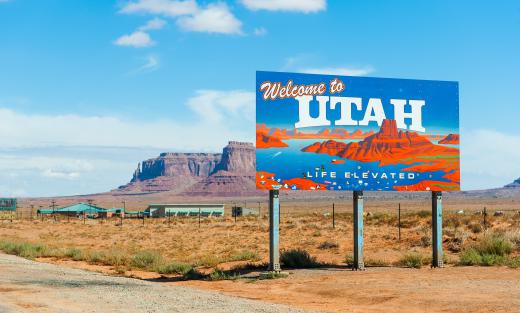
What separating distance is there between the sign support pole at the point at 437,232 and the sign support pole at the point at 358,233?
8.73 ft

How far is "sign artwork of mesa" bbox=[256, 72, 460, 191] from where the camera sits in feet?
69.4

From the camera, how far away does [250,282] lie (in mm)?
20391

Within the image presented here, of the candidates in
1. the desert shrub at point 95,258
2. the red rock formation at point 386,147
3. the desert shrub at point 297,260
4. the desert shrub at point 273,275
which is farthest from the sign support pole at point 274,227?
the desert shrub at point 95,258

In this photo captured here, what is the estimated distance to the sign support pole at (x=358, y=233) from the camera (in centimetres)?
2206

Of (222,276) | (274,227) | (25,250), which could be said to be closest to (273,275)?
(274,227)

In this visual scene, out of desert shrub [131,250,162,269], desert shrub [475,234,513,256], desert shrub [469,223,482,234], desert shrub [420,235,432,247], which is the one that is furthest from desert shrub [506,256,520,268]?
desert shrub [131,250,162,269]

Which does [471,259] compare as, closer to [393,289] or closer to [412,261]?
[412,261]

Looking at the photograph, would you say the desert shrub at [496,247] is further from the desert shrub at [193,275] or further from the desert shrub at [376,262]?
the desert shrub at [193,275]

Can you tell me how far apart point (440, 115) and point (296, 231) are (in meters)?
24.2

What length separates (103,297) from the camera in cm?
1588

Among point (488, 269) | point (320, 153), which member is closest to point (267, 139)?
point (320, 153)

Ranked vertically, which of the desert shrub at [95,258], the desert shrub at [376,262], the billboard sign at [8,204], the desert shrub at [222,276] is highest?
the billboard sign at [8,204]

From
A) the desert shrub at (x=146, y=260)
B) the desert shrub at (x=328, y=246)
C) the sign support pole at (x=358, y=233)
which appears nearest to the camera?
the sign support pole at (x=358, y=233)

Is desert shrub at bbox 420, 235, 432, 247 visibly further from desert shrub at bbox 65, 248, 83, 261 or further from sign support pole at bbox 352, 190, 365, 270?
desert shrub at bbox 65, 248, 83, 261
